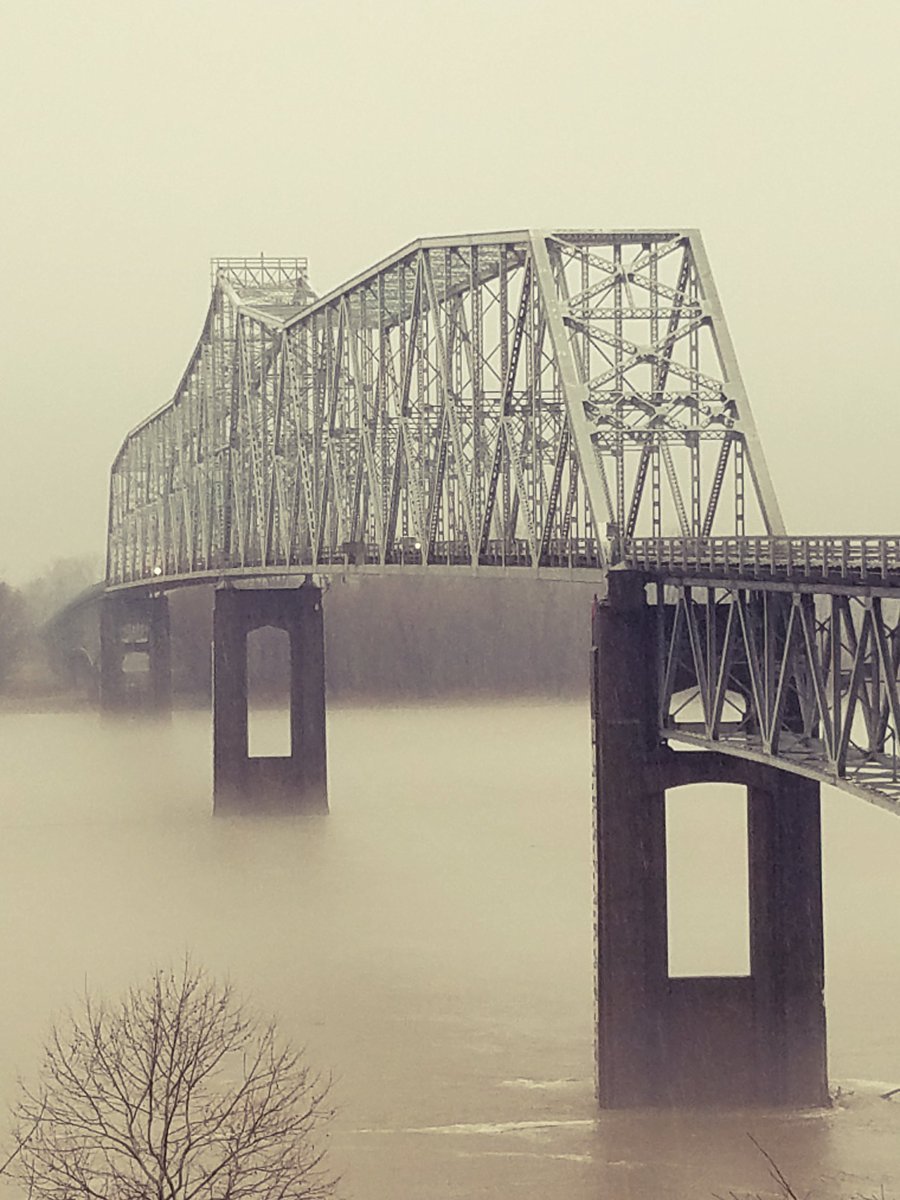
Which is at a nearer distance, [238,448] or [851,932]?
[851,932]

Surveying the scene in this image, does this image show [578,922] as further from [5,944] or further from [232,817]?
[232,817]

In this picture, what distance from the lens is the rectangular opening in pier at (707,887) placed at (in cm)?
5591

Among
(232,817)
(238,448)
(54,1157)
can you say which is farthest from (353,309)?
(54,1157)

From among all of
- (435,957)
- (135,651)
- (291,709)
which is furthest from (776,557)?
(135,651)

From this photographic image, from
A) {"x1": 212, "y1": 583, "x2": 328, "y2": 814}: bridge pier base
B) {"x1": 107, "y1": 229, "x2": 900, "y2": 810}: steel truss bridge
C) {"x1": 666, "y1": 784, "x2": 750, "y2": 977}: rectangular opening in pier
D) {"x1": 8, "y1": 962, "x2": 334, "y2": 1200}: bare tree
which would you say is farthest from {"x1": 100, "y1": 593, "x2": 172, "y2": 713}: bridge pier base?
{"x1": 8, "y1": 962, "x2": 334, "y2": 1200}: bare tree

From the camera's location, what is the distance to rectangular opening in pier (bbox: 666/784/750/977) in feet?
183

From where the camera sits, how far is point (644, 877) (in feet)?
146

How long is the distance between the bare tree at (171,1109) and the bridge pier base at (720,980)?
20.9 feet

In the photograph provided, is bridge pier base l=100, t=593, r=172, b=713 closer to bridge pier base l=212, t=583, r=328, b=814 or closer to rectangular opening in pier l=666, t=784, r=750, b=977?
bridge pier base l=212, t=583, r=328, b=814

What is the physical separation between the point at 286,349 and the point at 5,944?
2042 inches

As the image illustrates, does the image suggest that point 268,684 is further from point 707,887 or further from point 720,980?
point 720,980

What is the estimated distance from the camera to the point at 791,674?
39156mm

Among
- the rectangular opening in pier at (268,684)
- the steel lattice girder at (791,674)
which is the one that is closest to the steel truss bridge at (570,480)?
the steel lattice girder at (791,674)

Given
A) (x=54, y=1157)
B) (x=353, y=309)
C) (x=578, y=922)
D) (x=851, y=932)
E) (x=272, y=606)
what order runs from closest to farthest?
(x=54, y=1157) → (x=851, y=932) → (x=578, y=922) → (x=353, y=309) → (x=272, y=606)
